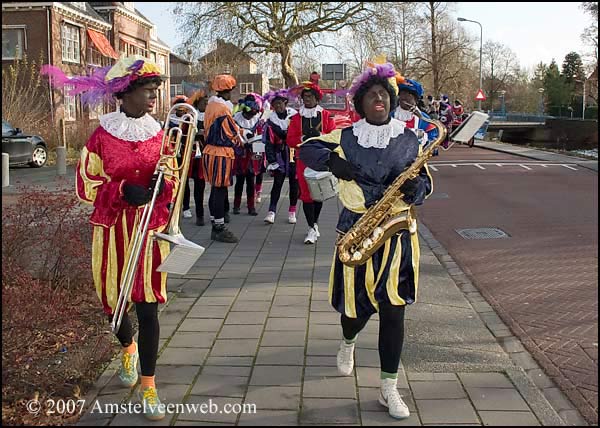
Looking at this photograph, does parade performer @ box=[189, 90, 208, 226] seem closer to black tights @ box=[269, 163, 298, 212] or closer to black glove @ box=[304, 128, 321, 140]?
black tights @ box=[269, 163, 298, 212]

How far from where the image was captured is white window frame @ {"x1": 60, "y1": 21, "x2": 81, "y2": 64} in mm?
33000

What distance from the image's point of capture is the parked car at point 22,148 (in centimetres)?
1872

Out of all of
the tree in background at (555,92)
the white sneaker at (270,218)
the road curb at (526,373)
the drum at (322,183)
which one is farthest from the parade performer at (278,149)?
the tree in background at (555,92)

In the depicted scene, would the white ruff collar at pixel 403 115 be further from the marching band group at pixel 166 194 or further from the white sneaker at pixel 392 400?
the white sneaker at pixel 392 400

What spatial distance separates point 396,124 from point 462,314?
7.90 ft

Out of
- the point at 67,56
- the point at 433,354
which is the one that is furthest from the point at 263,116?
the point at 67,56

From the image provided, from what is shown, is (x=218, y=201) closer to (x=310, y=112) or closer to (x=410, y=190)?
(x=310, y=112)

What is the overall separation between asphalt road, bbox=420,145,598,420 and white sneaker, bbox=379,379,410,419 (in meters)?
1.09

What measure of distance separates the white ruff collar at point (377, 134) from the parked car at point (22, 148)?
16.4m

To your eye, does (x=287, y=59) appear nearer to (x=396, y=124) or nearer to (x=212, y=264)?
(x=212, y=264)

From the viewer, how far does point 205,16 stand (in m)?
30.1

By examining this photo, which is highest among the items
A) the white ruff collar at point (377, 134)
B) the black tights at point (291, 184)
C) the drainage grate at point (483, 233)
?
the white ruff collar at point (377, 134)

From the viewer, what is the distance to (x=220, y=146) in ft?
28.2

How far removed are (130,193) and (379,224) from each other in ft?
4.44
